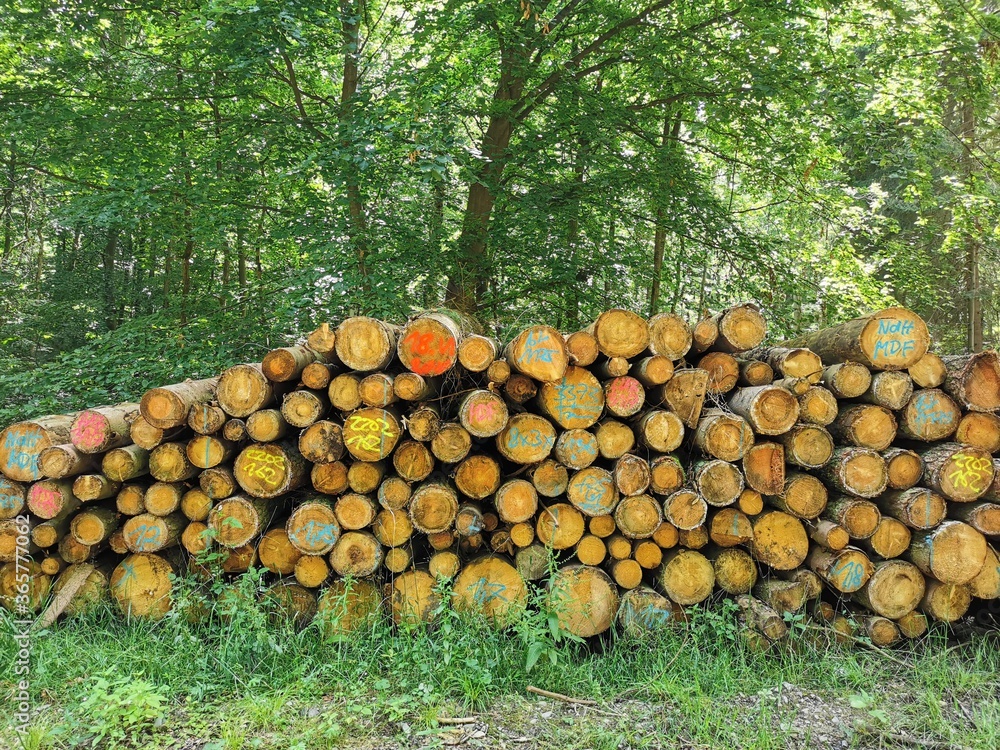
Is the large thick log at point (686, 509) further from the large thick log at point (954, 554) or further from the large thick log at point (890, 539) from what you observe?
the large thick log at point (954, 554)

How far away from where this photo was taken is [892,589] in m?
3.19

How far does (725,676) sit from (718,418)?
1.28 m

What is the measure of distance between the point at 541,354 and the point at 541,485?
737 mm

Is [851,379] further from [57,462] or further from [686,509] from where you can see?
[57,462]

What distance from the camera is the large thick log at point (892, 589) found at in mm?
3184

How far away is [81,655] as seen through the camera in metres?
2.85

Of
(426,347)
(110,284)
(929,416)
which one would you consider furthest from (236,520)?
(110,284)

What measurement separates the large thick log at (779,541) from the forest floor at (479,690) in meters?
0.38

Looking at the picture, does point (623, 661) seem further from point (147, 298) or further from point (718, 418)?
point (147, 298)

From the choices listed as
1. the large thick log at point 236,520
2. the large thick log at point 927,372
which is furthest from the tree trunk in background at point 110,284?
the large thick log at point 927,372

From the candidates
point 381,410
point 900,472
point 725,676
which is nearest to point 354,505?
point 381,410

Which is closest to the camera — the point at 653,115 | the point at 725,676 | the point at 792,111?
the point at 725,676

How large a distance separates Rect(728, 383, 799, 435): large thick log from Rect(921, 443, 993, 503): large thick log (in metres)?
0.82

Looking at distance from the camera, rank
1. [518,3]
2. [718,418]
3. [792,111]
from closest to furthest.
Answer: [718,418], [518,3], [792,111]
